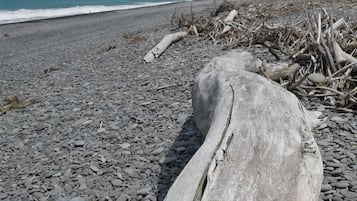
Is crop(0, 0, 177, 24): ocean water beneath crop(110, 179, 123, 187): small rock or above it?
beneath

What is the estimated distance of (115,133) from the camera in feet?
14.5

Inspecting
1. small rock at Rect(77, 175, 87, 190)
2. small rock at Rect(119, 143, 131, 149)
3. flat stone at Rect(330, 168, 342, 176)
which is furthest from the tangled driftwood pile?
small rock at Rect(77, 175, 87, 190)

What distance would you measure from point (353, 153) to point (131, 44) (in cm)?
705

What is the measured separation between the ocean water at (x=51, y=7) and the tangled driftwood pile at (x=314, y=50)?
1931 cm

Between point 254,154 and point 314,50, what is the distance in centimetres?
335

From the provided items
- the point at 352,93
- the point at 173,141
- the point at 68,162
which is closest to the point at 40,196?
the point at 68,162

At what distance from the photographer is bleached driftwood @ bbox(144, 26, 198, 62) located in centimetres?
755

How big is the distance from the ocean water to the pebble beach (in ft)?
61.1

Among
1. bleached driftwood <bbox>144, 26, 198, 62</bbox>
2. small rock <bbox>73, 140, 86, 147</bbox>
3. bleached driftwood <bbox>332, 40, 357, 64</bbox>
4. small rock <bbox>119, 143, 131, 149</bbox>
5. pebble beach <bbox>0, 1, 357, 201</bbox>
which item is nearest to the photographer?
pebble beach <bbox>0, 1, 357, 201</bbox>

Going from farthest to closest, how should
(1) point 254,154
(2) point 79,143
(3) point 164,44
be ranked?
(3) point 164,44, (2) point 79,143, (1) point 254,154

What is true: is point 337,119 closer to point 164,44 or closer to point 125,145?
point 125,145

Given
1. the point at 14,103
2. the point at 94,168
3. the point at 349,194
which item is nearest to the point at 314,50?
the point at 349,194

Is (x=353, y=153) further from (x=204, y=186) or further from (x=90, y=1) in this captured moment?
(x=90, y=1)

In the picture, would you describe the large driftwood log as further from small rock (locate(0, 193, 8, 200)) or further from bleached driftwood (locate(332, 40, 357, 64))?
bleached driftwood (locate(332, 40, 357, 64))
